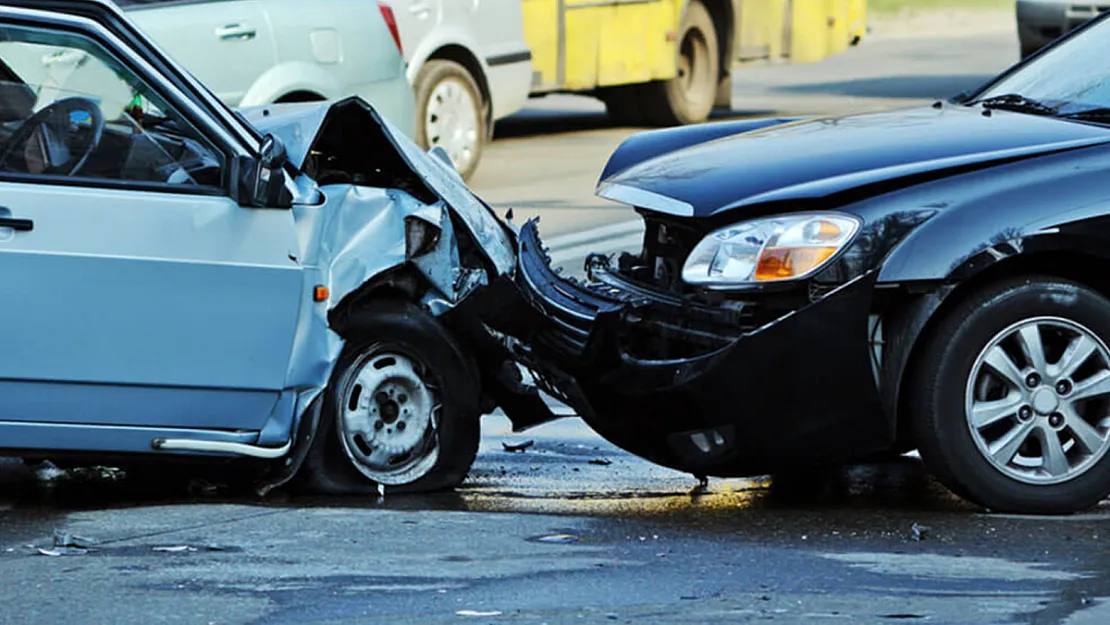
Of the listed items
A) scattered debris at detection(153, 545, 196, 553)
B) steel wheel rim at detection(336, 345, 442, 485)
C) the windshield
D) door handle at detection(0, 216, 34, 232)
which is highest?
the windshield

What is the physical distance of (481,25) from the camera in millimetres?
14578

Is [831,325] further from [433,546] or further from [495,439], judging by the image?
[495,439]

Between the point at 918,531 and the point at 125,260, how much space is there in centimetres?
232

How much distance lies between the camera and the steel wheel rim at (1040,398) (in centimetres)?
611

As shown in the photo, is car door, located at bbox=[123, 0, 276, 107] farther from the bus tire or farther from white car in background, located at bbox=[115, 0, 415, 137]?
the bus tire

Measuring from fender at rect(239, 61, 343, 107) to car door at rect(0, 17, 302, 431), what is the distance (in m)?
5.32

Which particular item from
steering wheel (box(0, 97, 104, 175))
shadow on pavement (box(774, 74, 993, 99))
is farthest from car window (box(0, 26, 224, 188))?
shadow on pavement (box(774, 74, 993, 99))

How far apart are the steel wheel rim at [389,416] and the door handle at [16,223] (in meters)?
1.03

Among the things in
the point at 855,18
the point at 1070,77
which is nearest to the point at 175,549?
the point at 1070,77

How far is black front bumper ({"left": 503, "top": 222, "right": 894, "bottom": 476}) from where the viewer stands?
5883mm

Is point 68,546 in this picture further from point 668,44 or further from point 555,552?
point 668,44

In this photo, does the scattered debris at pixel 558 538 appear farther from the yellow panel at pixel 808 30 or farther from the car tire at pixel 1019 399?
the yellow panel at pixel 808 30

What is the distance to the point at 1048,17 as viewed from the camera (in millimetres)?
19578

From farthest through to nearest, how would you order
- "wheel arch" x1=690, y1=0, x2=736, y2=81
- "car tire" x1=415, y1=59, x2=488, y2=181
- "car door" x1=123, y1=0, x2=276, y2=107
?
"wheel arch" x1=690, y1=0, x2=736, y2=81
"car tire" x1=415, y1=59, x2=488, y2=181
"car door" x1=123, y1=0, x2=276, y2=107
